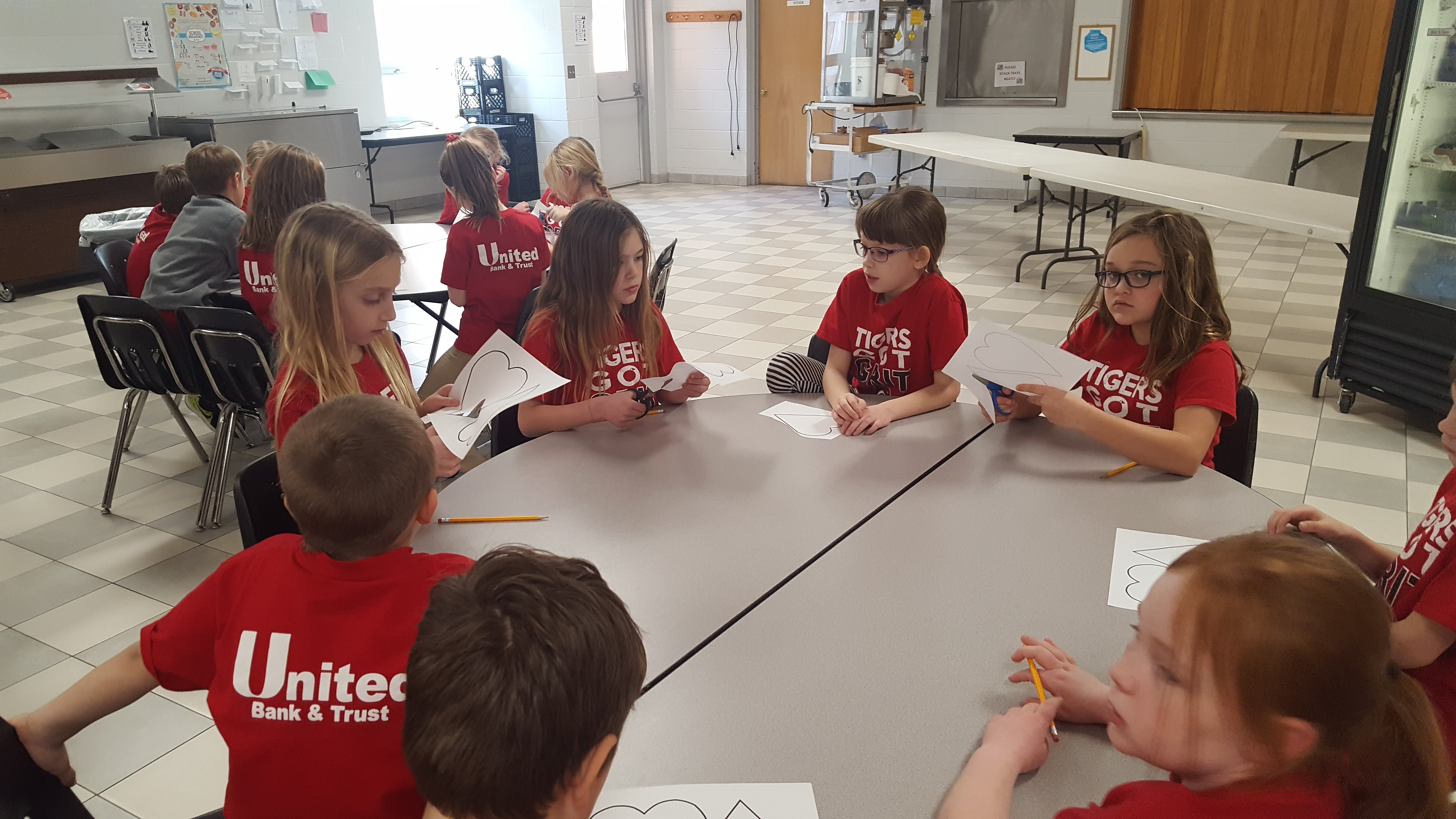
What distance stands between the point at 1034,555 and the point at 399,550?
2.82ft

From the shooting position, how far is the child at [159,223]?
11.0 feet

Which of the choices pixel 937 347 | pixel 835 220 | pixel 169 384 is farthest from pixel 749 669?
pixel 835 220

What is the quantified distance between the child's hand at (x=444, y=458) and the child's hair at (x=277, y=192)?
1.65 m

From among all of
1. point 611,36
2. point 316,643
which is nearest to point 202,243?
point 316,643

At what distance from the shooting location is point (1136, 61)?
27.0 ft

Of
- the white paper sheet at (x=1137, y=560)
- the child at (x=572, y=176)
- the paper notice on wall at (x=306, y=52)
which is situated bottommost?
the white paper sheet at (x=1137, y=560)

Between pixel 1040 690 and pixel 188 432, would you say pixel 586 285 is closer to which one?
pixel 1040 690

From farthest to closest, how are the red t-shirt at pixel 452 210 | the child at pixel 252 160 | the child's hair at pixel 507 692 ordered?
1. the red t-shirt at pixel 452 210
2. the child at pixel 252 160
3. the child's hair at pixel 507 692

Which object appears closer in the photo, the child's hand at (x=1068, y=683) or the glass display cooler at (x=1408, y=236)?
the child's hand at (x=1068, y=683)

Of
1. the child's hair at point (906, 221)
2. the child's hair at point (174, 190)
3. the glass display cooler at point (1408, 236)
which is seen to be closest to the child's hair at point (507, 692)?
the child's hair at point (906, 221)

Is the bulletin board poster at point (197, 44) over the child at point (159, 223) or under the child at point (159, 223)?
over

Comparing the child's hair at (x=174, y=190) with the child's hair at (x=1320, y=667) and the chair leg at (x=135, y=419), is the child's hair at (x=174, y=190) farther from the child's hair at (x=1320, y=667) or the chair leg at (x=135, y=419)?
the child's hair at (x=1320, y=667)

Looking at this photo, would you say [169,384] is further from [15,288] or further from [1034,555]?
[15,288]

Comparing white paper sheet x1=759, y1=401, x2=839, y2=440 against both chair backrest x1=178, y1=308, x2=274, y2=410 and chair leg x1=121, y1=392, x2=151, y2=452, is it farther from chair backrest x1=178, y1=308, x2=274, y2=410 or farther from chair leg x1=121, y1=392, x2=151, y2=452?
chair leg x1=121, y1=392, x2=151, y2=452
